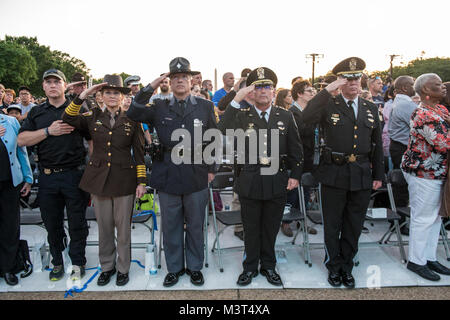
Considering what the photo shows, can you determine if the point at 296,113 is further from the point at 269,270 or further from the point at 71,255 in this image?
the point at 71,255

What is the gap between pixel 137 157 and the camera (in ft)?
11.4

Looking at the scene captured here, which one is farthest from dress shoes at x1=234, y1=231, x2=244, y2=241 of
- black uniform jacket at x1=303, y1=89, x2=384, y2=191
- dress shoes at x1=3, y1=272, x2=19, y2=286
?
dress shoes at x1=3, y1=272, x2=19, y2=286

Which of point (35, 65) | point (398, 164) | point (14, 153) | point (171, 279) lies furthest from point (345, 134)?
point (35, 65)

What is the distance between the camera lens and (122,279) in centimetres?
343

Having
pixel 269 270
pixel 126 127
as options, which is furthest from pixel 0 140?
pixel 269 270

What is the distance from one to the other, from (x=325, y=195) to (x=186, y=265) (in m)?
1.76

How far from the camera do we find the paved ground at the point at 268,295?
3174 mm

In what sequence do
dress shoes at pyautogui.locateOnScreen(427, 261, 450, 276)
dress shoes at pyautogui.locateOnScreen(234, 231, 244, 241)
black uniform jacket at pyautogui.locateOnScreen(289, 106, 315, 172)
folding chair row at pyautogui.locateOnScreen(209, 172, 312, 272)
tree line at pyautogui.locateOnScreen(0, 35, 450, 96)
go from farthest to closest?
1. tree line at pyautogui.locateOnScreen(0, 35, 450, 96)
2. dress shoes at pyautogui.locateOnScreen(234, 231, 244, 241)
3. black uniform jacket at pyautogui.locateOnScreen(289, 106, 315, 172)
4. folding chair row at pyautogui.locateOnScreen(209, 172, 312, 272)
5. dress shoes at pyautogui.locateOnScreen(427, 261, 450, 276)

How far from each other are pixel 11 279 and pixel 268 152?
3.11 metres

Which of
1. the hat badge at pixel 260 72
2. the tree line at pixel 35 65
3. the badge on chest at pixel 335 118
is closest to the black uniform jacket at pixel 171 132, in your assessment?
the hat badge at pixel 260 72

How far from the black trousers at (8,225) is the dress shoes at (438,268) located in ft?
15.5

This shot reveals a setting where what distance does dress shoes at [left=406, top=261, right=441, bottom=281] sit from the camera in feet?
11.2

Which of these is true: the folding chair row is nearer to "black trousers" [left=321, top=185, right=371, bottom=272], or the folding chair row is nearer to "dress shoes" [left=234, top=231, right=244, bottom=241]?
"black trousers" [left=321, top=185, right=371, bottom=272]

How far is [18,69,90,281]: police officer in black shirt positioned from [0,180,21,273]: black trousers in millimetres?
317
